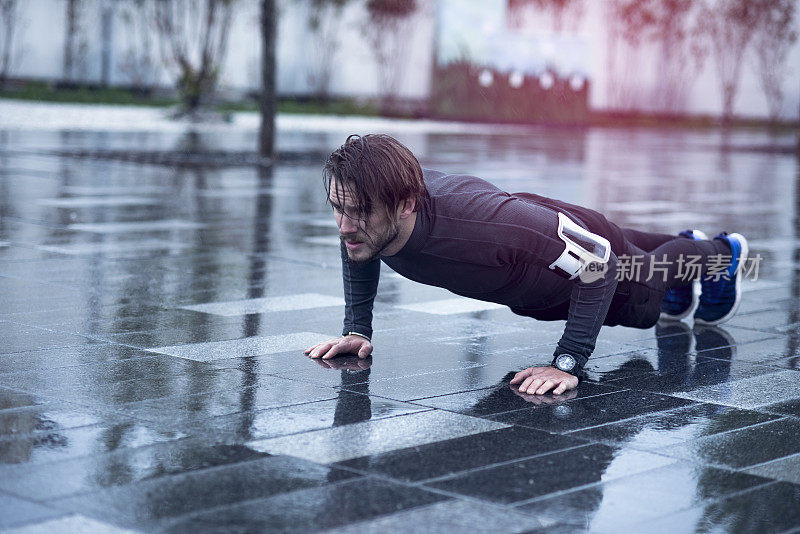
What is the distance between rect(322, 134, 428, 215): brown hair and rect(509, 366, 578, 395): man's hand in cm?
82

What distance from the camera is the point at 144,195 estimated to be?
445 inches

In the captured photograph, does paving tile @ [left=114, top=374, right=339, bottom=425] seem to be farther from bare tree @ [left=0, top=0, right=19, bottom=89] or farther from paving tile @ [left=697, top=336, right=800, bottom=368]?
bare tree @ [left=0, top=0, right=19, bottom=89]

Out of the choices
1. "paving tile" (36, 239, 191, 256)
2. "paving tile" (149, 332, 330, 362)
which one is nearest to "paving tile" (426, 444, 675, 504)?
"paving tile" (149, 332, 330, 362)

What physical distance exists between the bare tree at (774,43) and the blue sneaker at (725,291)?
29.1 metres

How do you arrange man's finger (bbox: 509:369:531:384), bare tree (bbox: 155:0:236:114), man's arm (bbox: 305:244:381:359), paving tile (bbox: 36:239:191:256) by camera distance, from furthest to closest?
bare tree (bbox: 155:0:236:114) → paving tile (bbox: 36:239:191:256) → man's arm (bbox: 305:244:381:359) → man's finger (bbox: 509:369:531:384)

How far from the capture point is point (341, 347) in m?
4.98

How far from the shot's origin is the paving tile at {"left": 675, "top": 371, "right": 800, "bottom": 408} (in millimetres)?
4582

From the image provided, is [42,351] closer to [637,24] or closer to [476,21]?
[476,21]

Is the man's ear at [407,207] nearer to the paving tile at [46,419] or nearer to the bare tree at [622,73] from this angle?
the paving tile at [46,419]

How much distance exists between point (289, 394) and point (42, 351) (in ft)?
3.70

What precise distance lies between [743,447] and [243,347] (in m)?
2.10

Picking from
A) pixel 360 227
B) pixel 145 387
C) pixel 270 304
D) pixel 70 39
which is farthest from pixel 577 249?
pixel 70 39

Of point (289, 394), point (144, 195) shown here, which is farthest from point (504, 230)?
point (144, 195)

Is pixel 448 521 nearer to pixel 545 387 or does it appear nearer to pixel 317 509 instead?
pixel 317 509
